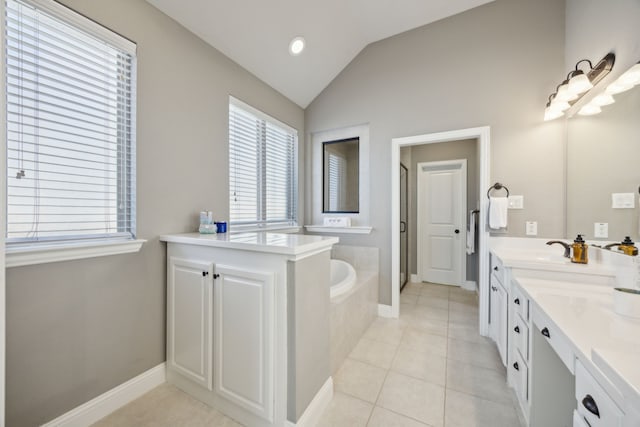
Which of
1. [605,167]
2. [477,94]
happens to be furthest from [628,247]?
[477,94]

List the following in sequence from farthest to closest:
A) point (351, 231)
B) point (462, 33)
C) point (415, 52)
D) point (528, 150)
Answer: point (351, 231), point (415, 52), point (462, 33), point (528, 150)

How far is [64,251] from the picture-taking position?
4.25 ft

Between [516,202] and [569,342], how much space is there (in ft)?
6.22

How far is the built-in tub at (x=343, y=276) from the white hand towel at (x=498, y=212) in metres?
1.38

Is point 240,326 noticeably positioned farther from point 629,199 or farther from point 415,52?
point 415,52

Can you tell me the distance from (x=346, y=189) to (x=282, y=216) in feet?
2.94

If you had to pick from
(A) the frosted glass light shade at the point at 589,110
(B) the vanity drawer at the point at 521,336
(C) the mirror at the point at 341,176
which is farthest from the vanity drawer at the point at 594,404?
(C) the mirror at the point at 341,176

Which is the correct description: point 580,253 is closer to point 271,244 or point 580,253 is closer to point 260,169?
point 271,244

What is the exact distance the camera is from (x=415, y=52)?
277 centimetres

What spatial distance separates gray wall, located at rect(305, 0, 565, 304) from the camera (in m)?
2.22

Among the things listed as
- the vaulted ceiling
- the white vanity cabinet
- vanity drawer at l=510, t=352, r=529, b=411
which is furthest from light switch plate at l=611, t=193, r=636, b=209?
the vaulted ceiling

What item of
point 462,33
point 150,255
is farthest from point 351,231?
point 462,33

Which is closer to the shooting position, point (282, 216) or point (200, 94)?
point (200, 94)

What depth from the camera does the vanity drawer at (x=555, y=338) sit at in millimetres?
854
